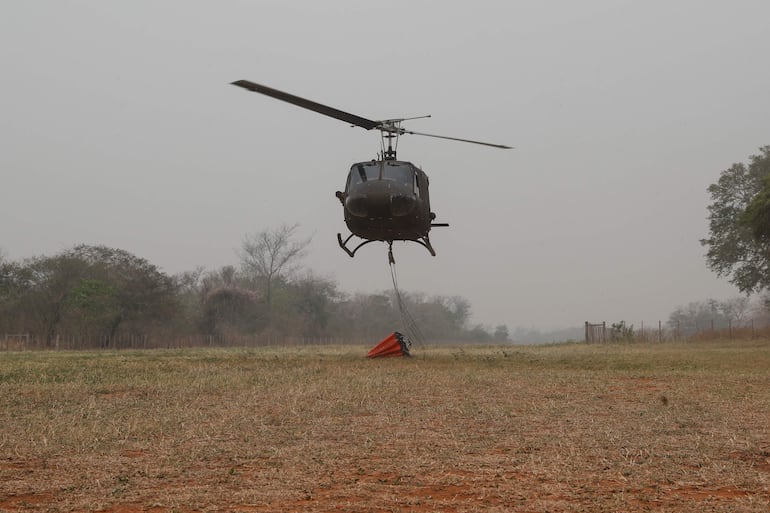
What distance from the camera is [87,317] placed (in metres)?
47.6

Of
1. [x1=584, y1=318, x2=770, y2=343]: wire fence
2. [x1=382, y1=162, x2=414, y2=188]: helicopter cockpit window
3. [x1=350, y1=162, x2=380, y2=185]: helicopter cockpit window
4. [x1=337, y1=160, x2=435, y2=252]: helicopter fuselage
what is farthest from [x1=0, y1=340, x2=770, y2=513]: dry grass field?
[x1=584, y1=318, x2=770, y2=343]: wire fence

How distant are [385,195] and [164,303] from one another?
41.8 m

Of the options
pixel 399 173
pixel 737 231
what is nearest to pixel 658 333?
pixel 737 231

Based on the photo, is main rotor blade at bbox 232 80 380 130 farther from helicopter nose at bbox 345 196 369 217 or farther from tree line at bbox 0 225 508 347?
tree line at bbox 0 225 508 347

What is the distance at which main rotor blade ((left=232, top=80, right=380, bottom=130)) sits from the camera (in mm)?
13663

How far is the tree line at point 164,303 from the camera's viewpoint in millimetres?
47688

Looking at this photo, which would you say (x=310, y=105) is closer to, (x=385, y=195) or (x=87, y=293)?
(x=385, y=195)

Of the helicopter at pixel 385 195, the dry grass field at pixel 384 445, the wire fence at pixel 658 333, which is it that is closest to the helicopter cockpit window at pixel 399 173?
the helicopter at pixel 385 195

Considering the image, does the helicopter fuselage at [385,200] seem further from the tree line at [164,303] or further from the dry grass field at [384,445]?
the tree line at [164,303]

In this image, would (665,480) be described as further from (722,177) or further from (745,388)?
(722,177)

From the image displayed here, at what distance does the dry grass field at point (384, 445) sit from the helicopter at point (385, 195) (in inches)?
166

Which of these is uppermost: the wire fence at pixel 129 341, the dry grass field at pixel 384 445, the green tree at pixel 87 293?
the green tree at pixel 87 293

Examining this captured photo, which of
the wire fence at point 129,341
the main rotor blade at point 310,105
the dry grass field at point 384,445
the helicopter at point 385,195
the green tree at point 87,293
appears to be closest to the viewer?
the dry grass field at point 384,445

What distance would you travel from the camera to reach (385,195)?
649 inches
